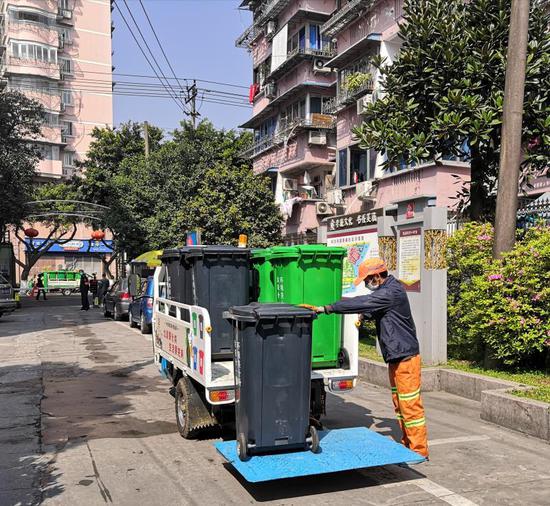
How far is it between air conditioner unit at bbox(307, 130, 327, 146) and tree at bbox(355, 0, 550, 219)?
14334 millimetres

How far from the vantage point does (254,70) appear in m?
32.6

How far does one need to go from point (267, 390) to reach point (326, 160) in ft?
70.2

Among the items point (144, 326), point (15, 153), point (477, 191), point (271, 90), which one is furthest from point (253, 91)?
point (477, 191)

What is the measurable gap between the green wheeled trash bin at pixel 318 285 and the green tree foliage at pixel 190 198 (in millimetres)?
17081

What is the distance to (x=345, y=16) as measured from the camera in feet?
71.6

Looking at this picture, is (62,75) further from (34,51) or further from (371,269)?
(371,269)

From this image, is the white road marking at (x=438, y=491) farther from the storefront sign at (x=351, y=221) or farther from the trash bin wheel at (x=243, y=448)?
the storefront sign at (x=351, y=221)

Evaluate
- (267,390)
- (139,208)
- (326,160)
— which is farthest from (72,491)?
(139,208)

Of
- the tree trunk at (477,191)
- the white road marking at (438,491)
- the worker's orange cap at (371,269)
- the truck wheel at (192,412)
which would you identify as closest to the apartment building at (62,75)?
the tree trunk at (477,191)

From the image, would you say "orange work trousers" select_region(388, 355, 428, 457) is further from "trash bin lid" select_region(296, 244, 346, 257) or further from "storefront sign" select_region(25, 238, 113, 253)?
"storefront sign" select_region(25, 238, 113, 253)

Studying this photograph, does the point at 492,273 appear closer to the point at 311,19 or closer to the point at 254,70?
the point at 311,19

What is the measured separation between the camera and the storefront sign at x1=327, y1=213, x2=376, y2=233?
11.7 m

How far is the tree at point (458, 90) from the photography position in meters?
9.38

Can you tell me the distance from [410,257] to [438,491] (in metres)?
5.20
